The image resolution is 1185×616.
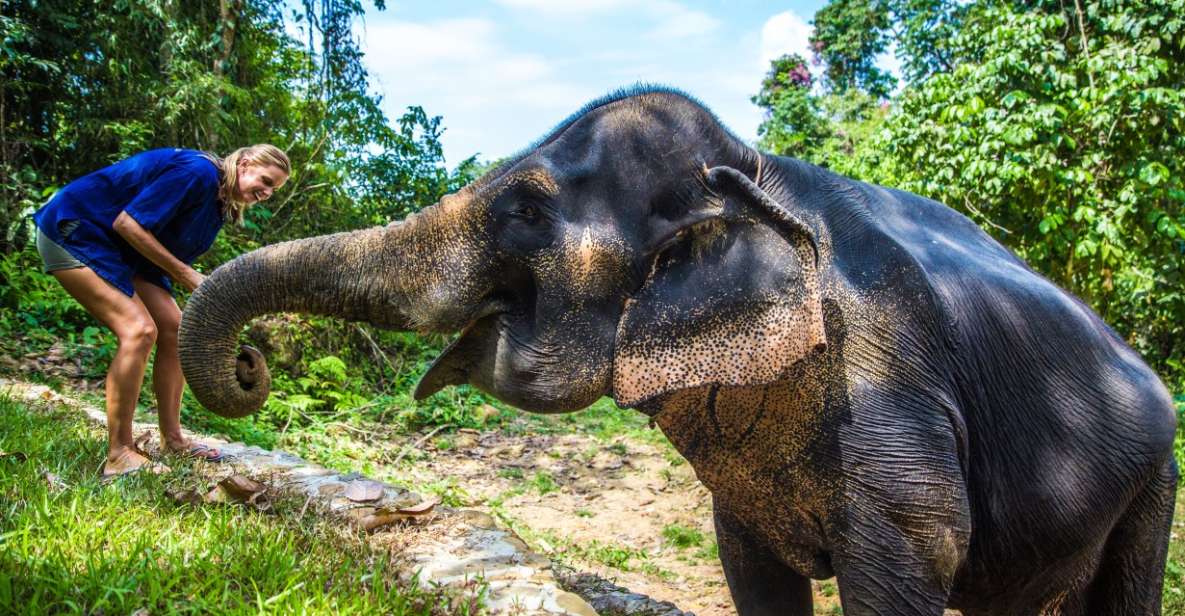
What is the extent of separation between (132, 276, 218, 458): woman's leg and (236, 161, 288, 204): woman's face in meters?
0.56

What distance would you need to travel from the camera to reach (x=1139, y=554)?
2.58 m

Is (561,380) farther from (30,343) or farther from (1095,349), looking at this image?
(30,343)

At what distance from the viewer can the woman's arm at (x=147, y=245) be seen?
3383 millimetres

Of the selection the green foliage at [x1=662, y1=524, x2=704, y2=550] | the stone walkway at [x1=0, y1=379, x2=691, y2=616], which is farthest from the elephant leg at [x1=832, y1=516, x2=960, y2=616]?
the green foliage at [x1=662, y1=524, x2=704, y2=550]

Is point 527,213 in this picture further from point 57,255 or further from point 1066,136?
point 1066,136

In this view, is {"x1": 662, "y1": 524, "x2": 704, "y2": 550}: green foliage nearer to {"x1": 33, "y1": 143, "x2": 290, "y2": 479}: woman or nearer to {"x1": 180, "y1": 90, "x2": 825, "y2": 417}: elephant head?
{"x1": 33, "y1": 143, "x2": 290, "y2": 479}: woman

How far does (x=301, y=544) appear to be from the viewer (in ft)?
8.69

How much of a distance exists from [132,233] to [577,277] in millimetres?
2274

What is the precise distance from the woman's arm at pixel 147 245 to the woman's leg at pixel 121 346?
0.21m

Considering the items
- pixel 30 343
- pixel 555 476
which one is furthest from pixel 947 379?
pixel 30 343

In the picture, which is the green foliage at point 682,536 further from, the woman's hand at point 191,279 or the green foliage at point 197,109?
the green foliage at point 197,109

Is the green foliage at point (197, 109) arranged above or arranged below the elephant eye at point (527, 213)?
above

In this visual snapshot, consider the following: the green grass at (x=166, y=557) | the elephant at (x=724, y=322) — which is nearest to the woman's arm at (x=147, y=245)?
the green grass at (x=166, y=557)

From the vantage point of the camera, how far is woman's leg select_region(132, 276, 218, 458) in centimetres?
374
